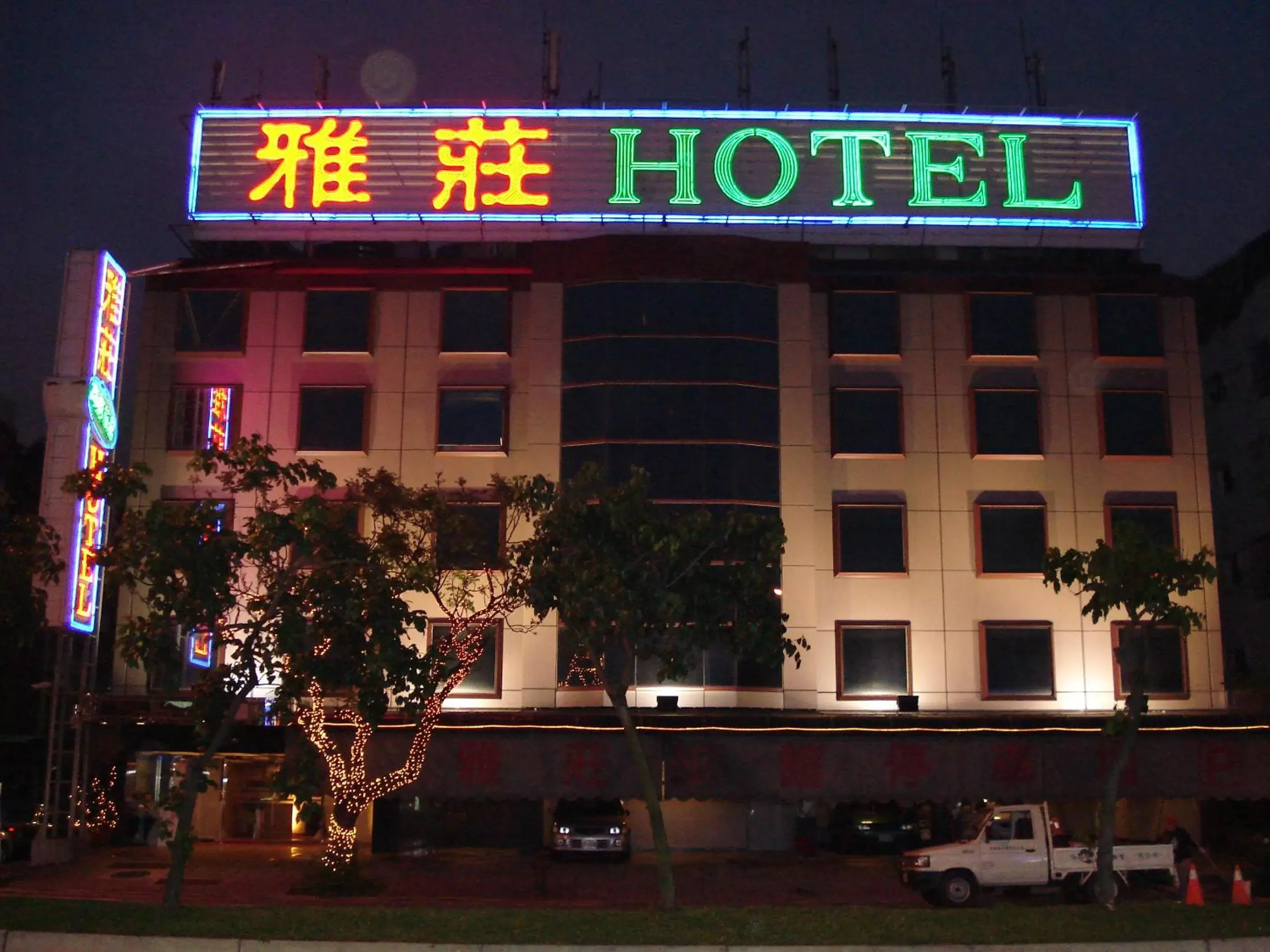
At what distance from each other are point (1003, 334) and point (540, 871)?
64.9 ft

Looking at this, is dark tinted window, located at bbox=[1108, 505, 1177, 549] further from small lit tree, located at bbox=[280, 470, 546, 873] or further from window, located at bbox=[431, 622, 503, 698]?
window, located at bbox=[431, 622, 503, 698]

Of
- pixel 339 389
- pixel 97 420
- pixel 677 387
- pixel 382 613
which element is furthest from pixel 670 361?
pixel 382 613

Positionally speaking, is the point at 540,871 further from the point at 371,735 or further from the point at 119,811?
the point at 119,811

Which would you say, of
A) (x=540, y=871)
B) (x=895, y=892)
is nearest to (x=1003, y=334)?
(x=895, y=892)

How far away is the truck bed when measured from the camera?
960 inches

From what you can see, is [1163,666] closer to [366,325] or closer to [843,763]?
[843,763]

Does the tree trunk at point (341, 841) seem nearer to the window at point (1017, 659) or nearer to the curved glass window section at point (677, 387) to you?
the curved glass window section at point (677, 387)

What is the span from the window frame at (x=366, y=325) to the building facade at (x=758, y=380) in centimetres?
7

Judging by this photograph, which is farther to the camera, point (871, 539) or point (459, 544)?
point (871, 539)

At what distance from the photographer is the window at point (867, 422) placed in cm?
3491

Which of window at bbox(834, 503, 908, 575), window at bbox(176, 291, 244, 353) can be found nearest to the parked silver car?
window at bbox(834, 503, 908, 575)

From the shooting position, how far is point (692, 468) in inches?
1307

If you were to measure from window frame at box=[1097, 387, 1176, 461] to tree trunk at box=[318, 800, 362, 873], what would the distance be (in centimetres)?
2247

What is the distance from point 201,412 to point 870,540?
63.1ft
